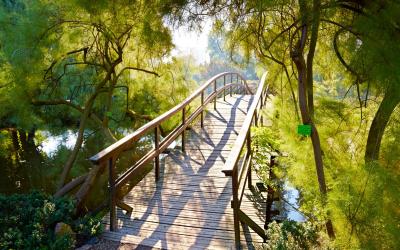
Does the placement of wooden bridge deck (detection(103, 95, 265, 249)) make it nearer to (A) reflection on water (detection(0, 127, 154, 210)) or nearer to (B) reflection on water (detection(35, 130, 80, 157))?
(A) reflection on water (detection(0, 127, 154, 210))

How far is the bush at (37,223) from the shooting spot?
10.1 feet

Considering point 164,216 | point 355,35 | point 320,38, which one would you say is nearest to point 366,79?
point 355,35

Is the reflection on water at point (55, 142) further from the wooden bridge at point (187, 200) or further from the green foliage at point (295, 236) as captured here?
the green foliage at point (295, 236)

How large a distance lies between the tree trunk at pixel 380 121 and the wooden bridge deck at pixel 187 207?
1.33m

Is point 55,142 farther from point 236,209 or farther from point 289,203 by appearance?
point 236,209

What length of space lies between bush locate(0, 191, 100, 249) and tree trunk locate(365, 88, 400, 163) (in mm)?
2534

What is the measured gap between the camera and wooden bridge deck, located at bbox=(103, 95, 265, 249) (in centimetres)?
327

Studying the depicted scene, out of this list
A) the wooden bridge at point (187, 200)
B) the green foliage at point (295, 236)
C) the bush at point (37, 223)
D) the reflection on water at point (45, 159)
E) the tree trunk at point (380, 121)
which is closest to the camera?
the tree trunk at point (380, 121)

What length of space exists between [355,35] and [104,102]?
5.18 meters

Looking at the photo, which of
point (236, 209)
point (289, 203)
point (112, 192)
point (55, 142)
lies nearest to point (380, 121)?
point (236, 209)

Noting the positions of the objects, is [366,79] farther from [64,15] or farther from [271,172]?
[64,15]

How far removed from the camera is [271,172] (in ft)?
14.5

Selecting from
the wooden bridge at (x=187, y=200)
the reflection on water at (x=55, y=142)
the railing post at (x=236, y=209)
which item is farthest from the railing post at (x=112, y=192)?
the reflection on water at (x=55, y=142)

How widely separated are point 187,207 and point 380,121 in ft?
7.20
